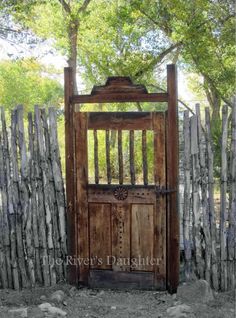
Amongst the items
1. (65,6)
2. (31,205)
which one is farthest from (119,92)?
(65,6)

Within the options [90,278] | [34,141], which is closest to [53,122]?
[34,141]

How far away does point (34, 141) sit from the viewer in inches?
171

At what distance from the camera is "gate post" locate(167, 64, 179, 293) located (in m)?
4.09

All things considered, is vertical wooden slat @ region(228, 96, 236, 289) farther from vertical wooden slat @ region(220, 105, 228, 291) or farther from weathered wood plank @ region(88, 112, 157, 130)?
weathered wood plank @ region(88, 112, 157, 130)

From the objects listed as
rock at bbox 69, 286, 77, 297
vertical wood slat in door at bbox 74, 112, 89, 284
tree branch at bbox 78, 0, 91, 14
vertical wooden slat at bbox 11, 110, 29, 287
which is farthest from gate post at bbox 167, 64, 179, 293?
tree branch at bbox 78, 0, 91, 14

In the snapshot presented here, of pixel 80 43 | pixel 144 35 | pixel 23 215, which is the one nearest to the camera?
pixel 23 215

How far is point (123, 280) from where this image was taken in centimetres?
436

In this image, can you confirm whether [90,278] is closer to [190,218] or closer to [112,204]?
[112,204]

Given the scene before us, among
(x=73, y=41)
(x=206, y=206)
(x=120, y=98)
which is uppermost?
(x=73, y=41)

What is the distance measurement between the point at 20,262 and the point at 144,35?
789cm

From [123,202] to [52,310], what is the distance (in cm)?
110

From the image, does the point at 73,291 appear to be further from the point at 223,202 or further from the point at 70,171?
the point at 223,202

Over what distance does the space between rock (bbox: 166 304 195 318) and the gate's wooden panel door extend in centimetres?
42

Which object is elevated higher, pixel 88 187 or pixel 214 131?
pixel 214 131
